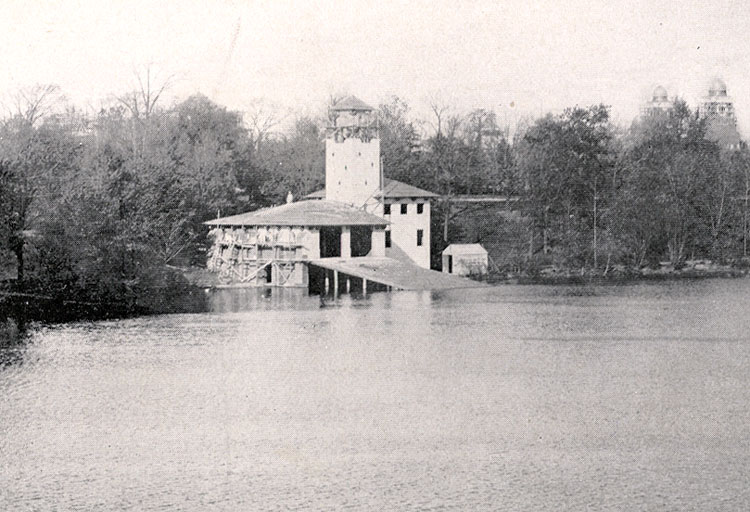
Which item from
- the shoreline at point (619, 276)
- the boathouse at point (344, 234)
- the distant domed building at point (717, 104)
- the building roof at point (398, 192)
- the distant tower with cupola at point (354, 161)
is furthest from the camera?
the distant domed building at point (717, 104)

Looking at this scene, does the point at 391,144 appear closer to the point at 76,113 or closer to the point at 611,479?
the point at 76,113

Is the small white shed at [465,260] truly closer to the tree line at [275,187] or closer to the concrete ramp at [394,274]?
the tree line at [275,187]

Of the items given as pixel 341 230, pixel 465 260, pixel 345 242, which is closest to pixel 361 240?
pixel 341 230

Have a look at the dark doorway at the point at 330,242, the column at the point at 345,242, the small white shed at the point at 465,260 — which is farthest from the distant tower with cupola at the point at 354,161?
the small white shed at the point at 465,260

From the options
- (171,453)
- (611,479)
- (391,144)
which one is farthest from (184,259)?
(611,479)

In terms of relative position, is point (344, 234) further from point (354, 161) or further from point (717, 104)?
point (717, 104)

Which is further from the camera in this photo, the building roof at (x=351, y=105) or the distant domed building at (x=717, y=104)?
the distant domed building at (x=717, y=104)

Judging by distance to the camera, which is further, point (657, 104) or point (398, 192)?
point (657, 104)
